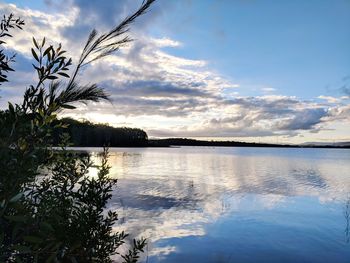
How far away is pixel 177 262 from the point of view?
13.3 m

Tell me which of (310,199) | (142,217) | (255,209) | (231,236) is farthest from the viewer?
(310,199)

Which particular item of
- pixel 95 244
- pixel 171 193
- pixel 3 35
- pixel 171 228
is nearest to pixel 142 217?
pixel 171 228

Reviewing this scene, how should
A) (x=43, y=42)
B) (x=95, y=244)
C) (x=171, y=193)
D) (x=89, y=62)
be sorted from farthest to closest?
(x=171, y=193) < (x=95, y=244) < (x=89, y=62) < (x=43, y=42)

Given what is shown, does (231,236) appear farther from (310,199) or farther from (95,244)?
(310,199)

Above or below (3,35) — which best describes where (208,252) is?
below

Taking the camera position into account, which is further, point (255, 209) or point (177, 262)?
point (255, 209)

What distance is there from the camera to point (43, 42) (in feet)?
8.01

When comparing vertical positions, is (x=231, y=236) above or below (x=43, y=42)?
below

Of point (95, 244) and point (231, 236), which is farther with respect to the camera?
point (231, 236)

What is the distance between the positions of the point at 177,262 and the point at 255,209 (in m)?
12.8

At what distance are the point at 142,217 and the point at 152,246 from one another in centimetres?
595

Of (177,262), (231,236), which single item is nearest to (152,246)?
(177,262)

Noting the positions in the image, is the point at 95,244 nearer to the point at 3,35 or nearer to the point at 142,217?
the point at 3,35

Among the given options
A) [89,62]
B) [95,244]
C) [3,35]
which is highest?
[3,35]
